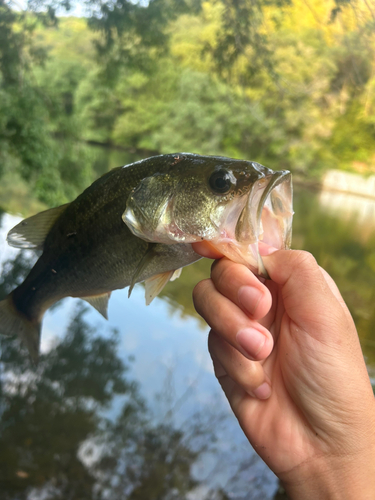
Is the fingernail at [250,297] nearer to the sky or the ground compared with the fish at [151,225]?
nearer to the ground

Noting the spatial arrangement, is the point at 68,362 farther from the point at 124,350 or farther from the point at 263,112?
the point at 263,112

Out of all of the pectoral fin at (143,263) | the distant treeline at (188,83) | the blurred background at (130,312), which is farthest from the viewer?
the distant treeline at (188,83)

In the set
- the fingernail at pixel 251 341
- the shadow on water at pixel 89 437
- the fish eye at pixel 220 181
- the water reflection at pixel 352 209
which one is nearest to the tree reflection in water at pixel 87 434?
the shadow on water at pixel 89 437

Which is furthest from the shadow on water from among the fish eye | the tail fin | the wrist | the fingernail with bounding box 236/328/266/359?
the fish eye

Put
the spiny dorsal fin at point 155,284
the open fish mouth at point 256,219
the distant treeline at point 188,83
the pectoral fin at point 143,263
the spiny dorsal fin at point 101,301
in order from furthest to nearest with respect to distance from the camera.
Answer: the distant treeline at point 188,83 → the spiny dorsal fin at point 101,301 → the spiny dorsal fin at point 155,284 → the pectoral fin at point 143,263 → the open fish mouth at point 256,219

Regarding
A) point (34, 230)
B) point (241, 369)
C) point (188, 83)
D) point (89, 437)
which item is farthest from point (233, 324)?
point (188, 83)

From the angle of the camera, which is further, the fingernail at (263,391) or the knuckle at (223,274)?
the fingernail at (263,391)

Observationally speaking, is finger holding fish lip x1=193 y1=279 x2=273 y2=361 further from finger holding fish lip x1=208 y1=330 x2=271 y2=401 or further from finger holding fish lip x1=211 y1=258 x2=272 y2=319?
finger holding fish lip x1=208 y1=330 x2=271 y2=401

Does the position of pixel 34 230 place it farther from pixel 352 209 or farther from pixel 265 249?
pixel 352 209

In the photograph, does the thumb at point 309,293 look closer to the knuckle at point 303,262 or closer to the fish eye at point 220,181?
the knuckle at point 303,262
